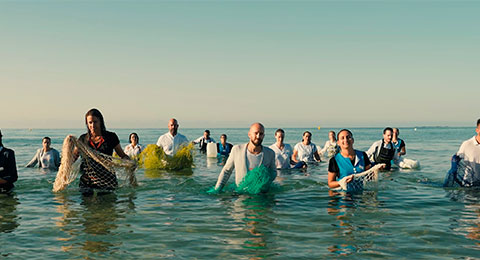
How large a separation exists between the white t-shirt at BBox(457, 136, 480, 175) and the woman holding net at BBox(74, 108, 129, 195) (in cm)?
843

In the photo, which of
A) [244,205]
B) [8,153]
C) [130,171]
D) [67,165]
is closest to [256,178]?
[244,205]

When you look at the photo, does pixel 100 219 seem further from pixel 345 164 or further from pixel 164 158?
pixel 164 158

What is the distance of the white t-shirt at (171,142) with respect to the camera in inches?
638

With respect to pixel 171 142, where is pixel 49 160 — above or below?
below

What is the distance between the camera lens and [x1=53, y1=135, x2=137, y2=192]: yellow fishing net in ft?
29.0

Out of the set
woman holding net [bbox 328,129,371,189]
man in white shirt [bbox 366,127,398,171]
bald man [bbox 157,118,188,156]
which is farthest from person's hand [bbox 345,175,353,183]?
bald man [bbox 157,118,188,156]

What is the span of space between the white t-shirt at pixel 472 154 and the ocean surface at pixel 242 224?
Result: 2.37ft

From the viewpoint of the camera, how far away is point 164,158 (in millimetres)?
16250

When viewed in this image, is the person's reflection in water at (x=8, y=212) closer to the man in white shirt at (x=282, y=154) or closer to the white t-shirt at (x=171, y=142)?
the white t-shirt at (x=171, y=142)

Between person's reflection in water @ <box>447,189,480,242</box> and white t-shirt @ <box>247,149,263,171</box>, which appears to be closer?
person's reflection in water @ <box>447,189,480,242</box>

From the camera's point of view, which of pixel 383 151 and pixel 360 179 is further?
pixel 383 151

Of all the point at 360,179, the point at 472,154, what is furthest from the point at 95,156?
the point at 472,154

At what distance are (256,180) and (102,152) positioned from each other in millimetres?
3485

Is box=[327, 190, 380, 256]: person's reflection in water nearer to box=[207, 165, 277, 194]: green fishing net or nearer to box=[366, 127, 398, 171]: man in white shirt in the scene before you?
box=[207, 165, 277, 194]: green fishing net
